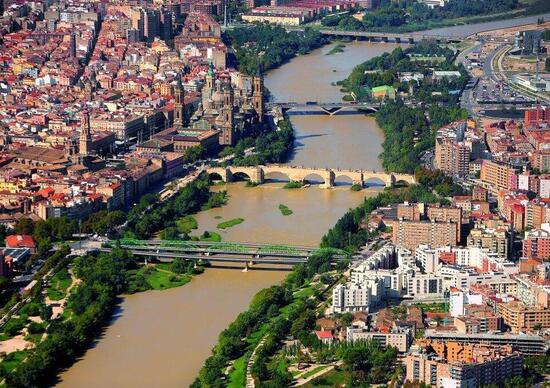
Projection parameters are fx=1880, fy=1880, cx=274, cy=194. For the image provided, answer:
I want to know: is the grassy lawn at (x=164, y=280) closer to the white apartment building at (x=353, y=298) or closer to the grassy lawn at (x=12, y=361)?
the white apartment building at (x=353, y=298)

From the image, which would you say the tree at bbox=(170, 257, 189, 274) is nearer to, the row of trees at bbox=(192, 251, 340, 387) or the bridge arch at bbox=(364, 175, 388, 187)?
the row of trees at bbox=(192, 251, 340, 387)

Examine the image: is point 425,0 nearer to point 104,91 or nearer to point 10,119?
point 104,91

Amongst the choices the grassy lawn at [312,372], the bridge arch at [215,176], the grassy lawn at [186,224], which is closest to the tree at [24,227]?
the grassy lawn at [186,224]

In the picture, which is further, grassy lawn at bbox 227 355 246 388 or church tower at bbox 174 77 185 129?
church tower at bbox 174 77 185 129

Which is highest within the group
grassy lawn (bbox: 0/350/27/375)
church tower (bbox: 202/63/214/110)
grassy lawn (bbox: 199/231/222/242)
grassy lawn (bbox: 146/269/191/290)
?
church tower (bbox: 202/63/214/110)

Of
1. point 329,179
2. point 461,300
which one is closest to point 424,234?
point 461,300

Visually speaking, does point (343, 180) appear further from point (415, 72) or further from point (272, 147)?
point (415, 72)

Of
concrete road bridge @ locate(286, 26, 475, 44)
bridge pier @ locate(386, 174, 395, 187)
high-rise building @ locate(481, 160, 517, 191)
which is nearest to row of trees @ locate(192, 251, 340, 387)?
high-rise building @ locate(481, 160, 517, 191)
